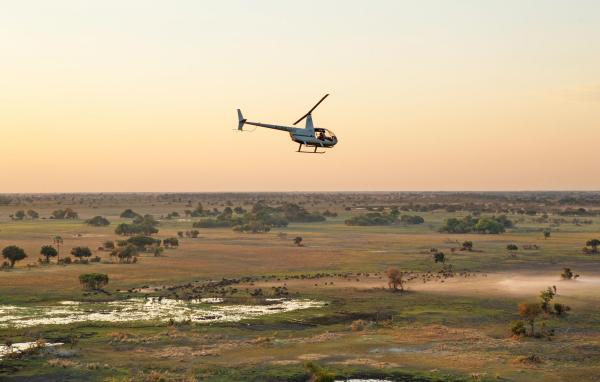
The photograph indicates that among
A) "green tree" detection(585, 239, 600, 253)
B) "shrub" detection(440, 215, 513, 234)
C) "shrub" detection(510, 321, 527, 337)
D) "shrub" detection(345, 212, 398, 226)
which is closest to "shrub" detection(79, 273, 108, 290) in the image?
"shrub" detection(510, 321, 527, 337)

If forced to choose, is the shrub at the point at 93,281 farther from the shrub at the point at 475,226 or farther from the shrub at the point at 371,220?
the shrub at the point at 371,220

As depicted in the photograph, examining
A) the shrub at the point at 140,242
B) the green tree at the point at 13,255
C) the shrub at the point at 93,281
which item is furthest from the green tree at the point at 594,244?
the green tree at the point at 13,255

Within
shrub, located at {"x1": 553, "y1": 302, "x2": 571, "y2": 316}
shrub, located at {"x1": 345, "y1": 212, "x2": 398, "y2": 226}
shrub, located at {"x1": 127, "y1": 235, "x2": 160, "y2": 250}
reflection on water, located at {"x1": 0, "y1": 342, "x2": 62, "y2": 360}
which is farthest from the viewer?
shrub, located at {"x1": 345, "y1": 212, "x2": 398, "y2": 226}

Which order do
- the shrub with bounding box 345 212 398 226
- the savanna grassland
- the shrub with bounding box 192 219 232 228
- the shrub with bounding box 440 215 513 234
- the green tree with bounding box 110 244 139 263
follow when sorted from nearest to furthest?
the savanna grassland, the green tree with bounding box 110 244 139 263, the shrub with bounding box 440 215 513 234, the shrub with bounding box 192 219 232 228, the shrub with bounding box 345 212 398 226

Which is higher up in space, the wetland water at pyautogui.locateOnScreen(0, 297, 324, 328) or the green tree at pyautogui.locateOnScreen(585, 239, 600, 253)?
the green tree at pyautogui.locateOnScreen(585, 239, 600, 253)

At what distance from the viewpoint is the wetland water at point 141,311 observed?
53.2 metres

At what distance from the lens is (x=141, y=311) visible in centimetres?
5688

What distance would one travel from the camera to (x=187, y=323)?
51375 millimetres

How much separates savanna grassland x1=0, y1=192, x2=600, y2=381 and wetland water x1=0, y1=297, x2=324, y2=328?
47 centimetres

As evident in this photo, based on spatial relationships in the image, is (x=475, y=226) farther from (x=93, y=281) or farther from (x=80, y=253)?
(x=93, y=281)

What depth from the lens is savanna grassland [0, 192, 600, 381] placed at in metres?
39.6

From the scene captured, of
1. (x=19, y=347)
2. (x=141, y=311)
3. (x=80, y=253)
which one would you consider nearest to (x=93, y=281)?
(x=141, y=311)

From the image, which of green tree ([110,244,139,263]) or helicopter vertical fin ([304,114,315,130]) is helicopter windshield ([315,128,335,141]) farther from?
green tree ([110,244,139,263])

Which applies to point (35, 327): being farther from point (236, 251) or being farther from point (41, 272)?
point (236, 251)
